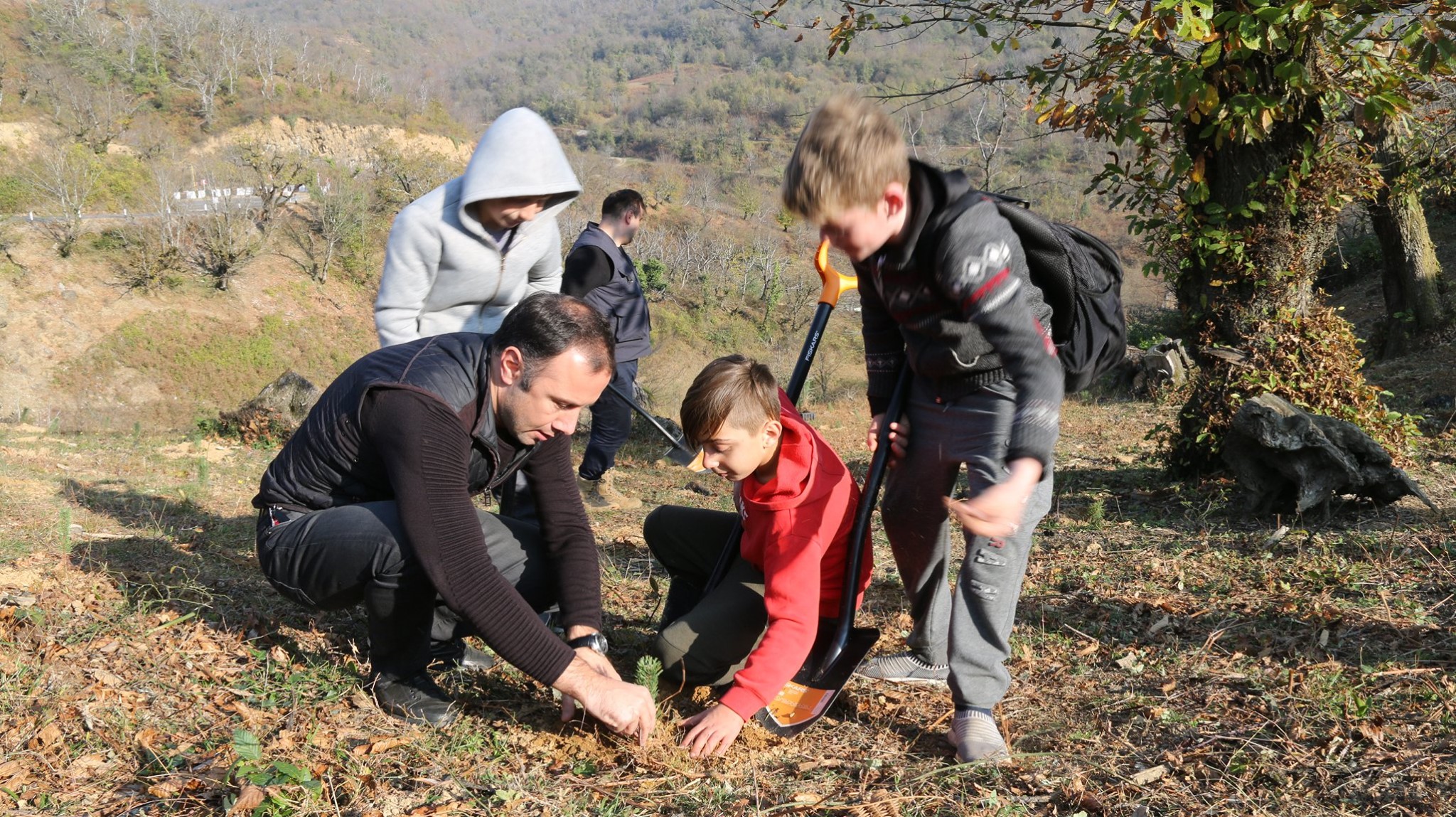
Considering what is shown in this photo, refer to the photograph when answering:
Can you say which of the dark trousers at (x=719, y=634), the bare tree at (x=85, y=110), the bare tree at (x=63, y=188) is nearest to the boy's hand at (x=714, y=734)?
the dark trousers at (x=719, y=634)

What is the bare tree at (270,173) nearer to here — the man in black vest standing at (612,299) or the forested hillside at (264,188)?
the forested hillside at (264,188)

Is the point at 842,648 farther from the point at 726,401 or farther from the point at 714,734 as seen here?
the point at 726,401

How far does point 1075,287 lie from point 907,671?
1.34 meters

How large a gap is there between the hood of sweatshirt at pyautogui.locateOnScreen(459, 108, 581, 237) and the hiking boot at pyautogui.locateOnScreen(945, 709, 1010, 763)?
2.17 metres

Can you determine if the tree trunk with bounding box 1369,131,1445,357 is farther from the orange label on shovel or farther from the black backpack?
the orange label on shovel

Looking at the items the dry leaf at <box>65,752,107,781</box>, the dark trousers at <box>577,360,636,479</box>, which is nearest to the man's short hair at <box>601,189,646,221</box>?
the dark trousers at <box>577,360,636,479</box>

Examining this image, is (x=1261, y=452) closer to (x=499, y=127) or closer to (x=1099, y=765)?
(x=1099, y=765)

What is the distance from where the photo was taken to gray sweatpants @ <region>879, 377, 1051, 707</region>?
248 centimetres

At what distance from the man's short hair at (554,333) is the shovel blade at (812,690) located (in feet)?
3.67

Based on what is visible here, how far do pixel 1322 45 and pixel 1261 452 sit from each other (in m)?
1.92

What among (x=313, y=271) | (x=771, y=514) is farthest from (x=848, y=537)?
(x=313, y=271)

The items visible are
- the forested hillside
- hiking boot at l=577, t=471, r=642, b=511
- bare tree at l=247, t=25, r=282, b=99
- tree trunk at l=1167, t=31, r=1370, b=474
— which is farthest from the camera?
bare tree at l=247, t=25, r=282, b=99

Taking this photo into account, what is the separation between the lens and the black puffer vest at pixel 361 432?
2.55 metres

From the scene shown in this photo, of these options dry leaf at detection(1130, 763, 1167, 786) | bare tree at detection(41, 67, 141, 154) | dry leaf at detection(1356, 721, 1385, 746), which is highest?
bare tree at detection(41, 67, 141, 154)
